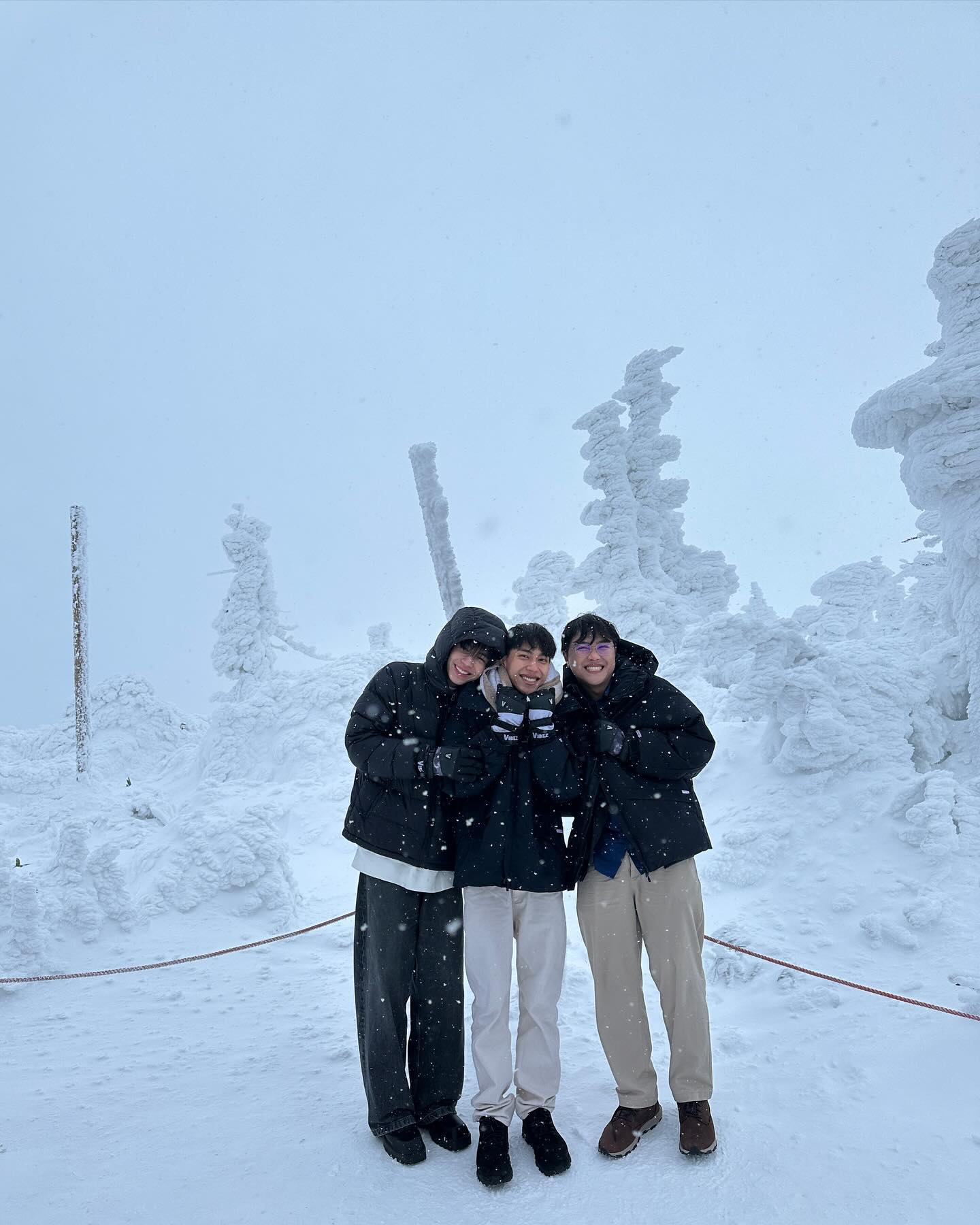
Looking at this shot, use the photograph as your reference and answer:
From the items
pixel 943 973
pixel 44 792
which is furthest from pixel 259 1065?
pixel 44 792

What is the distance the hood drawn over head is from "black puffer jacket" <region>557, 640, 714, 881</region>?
0.45 m

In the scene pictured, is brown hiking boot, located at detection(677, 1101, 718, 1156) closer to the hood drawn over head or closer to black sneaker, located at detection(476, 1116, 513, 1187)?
black sneaker, located at detection(476, 1116, 513, 1187)

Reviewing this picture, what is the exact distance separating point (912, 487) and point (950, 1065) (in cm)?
609

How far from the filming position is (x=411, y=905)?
3.32 metres

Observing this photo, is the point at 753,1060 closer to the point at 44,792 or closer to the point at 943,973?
the point at 943,973

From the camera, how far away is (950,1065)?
3.67m

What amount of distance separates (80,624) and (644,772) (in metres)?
17.4

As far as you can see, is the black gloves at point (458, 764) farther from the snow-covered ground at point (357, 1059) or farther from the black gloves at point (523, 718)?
the snow-covered ground at point (357, 1059)

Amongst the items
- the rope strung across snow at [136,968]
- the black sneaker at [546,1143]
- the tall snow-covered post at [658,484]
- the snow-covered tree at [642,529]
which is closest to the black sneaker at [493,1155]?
the black sneaker at [546,1143]

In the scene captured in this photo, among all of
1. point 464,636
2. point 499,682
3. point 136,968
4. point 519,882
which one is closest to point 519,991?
point 519,882

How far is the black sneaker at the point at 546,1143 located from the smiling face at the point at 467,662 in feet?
6.29

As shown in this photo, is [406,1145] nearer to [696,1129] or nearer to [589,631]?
[696,1129]

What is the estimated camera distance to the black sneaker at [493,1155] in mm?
2848

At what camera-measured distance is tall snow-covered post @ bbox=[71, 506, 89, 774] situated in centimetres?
1588
